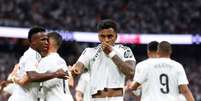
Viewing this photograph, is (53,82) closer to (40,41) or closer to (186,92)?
(40,41)

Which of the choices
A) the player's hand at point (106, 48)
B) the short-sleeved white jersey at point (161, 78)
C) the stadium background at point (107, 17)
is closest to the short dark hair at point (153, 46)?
the short-sleeved white jersey at point (161, 78)

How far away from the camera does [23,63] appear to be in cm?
745

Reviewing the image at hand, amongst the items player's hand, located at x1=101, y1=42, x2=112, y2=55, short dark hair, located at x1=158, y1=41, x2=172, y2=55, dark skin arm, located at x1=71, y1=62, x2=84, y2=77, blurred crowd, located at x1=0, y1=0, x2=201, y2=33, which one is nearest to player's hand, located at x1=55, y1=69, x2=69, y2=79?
dark skin arm, located at x1=71, y1=62, x2=84, y2=77

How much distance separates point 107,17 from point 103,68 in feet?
74.5

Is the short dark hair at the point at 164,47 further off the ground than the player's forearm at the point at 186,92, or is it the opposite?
the short dark hair at the point at 164,47

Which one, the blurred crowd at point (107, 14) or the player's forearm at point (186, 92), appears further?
the blurred crowd at point (107, 14)

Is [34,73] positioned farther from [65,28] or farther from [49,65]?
[65,28]

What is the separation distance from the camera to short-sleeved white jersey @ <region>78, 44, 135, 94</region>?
7.42 meters

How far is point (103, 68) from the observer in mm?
7457

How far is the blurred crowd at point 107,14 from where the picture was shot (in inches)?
1149

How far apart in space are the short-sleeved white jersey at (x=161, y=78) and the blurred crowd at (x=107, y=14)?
21.2 meters

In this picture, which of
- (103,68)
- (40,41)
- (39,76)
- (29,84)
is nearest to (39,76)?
(39,76)

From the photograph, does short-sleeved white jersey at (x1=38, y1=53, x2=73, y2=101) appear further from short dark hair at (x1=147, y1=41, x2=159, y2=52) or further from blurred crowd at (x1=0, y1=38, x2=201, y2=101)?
blurred crowd at (x1=0, y1=38, x2=201, y2=101)

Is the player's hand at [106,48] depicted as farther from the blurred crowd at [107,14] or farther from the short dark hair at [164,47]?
the blurred crowd at [107,14]
